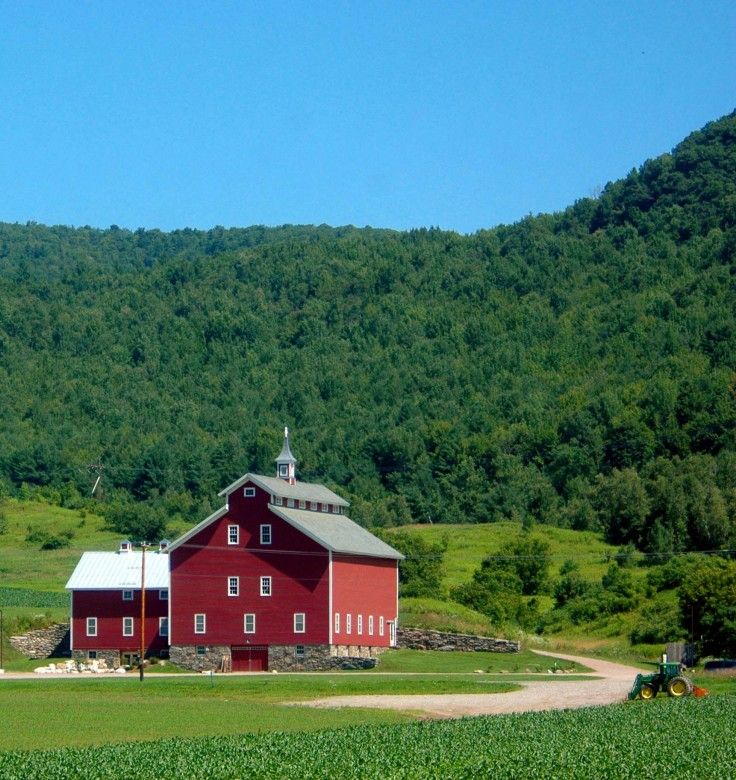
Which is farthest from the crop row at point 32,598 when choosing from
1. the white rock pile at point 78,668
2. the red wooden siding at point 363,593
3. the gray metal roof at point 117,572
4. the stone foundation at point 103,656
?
the red wooden siding at point 363,593

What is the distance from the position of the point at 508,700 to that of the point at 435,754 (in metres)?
20.1

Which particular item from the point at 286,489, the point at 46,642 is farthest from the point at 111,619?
the point at 286,489

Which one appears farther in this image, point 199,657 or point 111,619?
point 111,619

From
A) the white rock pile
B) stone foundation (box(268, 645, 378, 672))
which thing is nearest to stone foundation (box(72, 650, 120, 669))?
the white rock pile

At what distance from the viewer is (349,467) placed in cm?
17250

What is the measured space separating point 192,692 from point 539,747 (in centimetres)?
2379

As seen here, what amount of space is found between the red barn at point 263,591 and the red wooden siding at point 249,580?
46 millimetres

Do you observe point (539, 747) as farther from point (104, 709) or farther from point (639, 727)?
point (104, 709)

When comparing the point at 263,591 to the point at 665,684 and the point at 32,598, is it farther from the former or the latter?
the point at 665,684

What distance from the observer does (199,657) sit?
73562mm

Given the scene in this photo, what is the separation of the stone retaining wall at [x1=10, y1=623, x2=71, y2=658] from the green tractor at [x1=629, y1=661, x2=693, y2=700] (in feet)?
118

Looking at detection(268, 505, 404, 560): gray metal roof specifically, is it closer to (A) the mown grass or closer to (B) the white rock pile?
(B) the white rock pile

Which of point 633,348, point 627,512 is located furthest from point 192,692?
point 633,348

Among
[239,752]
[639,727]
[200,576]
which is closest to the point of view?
[239,752]
